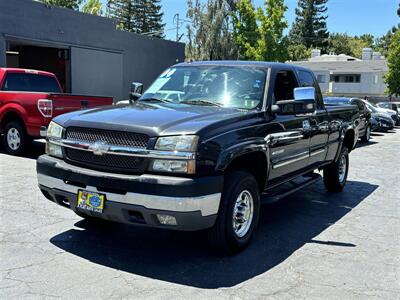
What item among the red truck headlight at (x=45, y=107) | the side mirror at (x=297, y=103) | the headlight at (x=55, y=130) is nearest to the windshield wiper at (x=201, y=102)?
the side mirror at (x=297, y=103)

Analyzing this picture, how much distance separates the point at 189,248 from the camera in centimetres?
510

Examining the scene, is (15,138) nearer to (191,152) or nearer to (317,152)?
(317,152)

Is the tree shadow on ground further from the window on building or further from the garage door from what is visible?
the window on building

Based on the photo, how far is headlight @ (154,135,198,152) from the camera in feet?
13.9

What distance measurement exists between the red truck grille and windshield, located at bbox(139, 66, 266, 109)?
51.3 inches

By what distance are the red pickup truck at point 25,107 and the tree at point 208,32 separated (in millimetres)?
28435

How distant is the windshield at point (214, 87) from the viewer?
5527mm

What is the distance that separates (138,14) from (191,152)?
74.9 meters

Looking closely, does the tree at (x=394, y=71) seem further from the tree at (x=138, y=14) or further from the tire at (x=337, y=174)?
the tree at (x=138, y=14)

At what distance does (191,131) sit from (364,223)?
3.32 metres

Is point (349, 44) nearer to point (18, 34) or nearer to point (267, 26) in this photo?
point (267, 26)

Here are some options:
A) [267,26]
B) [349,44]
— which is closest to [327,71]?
[267,26]

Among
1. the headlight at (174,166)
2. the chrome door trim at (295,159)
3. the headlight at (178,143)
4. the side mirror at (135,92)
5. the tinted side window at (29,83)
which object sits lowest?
the chrome door trim at (295,159)

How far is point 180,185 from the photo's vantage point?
4117 mm
